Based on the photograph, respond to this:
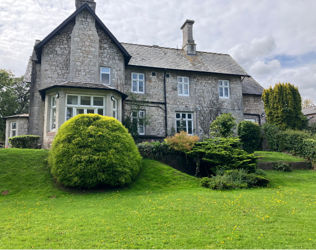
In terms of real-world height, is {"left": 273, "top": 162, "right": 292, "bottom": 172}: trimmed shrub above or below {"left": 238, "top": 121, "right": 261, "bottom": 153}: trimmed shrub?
below

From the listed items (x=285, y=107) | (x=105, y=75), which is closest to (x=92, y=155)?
(x=105, y=75)

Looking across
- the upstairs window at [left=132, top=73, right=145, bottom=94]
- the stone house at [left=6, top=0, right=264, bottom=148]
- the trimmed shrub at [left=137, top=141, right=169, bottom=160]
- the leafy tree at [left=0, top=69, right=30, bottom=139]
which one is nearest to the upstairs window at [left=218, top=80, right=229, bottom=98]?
the stone house at [left=6, top=0, right=264, bottom=148]

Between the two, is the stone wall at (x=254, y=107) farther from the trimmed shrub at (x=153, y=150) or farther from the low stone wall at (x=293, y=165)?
the trimmed shrub at (x=153, y=150)

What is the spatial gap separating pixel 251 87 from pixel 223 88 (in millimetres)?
4590

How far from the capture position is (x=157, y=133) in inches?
744

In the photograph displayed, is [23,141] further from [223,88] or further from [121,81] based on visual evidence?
[223,88]

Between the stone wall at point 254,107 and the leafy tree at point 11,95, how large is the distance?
1110 inches

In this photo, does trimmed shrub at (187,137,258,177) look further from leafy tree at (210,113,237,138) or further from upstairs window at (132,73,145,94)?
upstairs window at (132,73,145,94)

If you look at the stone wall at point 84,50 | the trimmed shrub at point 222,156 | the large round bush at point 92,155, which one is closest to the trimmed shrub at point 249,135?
the trimmed shrub at point 222,156

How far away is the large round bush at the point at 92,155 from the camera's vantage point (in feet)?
32.0

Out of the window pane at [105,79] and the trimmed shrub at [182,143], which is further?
the window pane at [105,79]

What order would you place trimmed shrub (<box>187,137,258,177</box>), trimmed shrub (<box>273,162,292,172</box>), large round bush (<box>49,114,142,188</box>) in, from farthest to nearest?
trimmed shrub (<box>273,162,292,172</box>), trimmed shrub (<box>187,137,258,177</box>), large round bush (<box>49,114,142,188</box>)

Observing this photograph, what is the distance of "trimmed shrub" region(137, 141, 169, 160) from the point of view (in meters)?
13.8

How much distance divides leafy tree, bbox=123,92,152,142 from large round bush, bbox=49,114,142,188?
551cm
